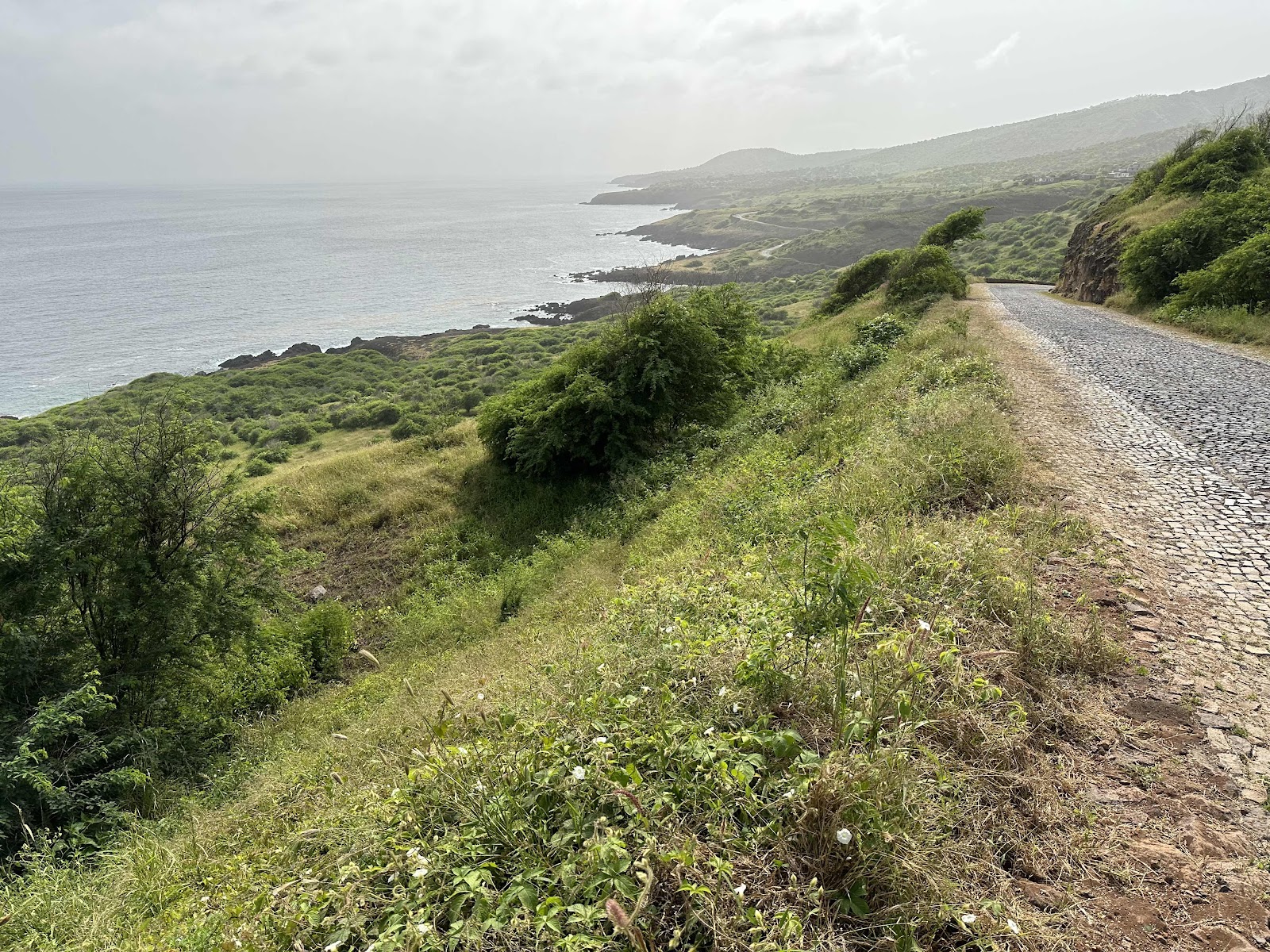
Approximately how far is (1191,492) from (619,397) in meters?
12.5

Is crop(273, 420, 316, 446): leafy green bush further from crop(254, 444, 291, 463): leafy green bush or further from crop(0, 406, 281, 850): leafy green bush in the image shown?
crop(0, 406, 281, 850): leafy green bush

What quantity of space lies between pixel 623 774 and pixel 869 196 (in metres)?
184

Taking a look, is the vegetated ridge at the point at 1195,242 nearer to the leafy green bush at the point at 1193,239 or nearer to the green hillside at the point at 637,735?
the leafy green bush at the point at 1193,239

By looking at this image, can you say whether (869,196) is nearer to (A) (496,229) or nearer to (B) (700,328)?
(A) (496,229)

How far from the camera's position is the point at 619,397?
669 inches

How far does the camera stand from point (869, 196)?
160m

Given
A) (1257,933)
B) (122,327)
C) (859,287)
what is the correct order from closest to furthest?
(1257,933) → (859,287) → (122,327)

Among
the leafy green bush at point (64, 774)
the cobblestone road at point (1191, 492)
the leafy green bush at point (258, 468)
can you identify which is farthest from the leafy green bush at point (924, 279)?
the leafy green bush at point (258, 468)

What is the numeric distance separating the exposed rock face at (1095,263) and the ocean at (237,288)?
62880 mm

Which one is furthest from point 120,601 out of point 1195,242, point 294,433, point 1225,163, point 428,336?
point 428,336

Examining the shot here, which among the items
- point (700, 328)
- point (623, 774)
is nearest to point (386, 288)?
point (700, 328)

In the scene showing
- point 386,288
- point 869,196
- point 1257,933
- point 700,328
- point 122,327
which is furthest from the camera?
point 869,196

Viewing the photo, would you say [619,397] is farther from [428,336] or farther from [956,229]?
[428,336]

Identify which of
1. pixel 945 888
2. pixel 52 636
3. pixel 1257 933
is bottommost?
pixel 52 636
